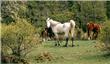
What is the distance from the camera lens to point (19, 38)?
566 inches

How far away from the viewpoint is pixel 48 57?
15.3 metres

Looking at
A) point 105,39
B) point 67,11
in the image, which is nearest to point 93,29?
point 67,11

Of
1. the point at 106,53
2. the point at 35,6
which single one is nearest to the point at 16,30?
the point at 106,53

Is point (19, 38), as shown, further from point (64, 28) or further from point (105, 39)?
point (64, 28)

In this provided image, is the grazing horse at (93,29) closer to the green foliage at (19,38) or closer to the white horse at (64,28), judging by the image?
the white horse at (64,28)

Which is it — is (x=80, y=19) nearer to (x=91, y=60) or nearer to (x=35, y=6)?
(x=35, y=6)

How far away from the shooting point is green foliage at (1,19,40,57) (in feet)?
46.6

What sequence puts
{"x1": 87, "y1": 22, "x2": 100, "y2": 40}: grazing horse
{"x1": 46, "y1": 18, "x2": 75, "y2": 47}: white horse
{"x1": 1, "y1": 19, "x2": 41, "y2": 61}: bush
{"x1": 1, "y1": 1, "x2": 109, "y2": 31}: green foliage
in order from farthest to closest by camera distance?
{"x1": 1, "y1": 1, "x2": 109, "y2": 31}: green foliage
{"x1": 87, "y1": 22, "x2": 100, "y2": 40}: grazing horse
{"x1": 46, "y1": 18, "x2": 75, "y2": 47}: white horse
{"x1": 1, "y1": 19, "x2": 41, "y2": 61}: bush

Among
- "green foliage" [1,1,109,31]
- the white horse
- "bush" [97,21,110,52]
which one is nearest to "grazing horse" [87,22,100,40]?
the white horse

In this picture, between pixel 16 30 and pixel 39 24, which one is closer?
pixel 16 30

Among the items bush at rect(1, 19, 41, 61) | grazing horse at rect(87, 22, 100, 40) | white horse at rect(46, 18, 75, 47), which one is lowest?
grazing horse at rect(87, 22, 100, 40)

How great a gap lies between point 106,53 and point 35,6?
2336cm

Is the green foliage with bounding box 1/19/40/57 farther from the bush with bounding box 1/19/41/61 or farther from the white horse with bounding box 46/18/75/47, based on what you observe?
the white horse with bounding box 46/18/75/47

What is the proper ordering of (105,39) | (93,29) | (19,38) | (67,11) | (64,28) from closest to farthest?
(19,38)
(105,39)
(64,28)
(93,29)
(67,11)
